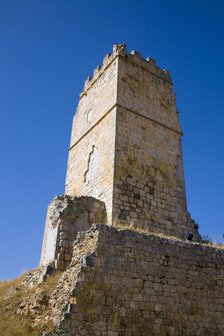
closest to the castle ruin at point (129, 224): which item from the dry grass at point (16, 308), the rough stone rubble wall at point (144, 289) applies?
the rough stone rubble wall at point (144, 289)

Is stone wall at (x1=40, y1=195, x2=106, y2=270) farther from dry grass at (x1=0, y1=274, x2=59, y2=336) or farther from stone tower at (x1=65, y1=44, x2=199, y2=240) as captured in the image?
dry grass at (x1=0, y1=274, x2=59, y2=336)

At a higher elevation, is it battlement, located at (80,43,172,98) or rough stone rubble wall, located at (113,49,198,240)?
battlement, located at (80,43,172,98)

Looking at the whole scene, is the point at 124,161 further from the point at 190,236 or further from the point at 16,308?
the point at 16,308

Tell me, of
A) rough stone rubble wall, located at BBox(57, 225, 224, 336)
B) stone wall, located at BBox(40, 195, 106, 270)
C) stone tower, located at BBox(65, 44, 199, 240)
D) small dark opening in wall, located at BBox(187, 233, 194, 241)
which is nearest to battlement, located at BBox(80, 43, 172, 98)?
stone tower, located at BBox(65, 44, 199, 240)

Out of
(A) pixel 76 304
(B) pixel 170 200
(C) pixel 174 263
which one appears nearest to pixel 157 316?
(C) pixel 174 263

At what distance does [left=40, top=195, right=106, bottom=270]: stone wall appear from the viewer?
949cm

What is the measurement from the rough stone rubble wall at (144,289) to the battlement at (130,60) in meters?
8.21

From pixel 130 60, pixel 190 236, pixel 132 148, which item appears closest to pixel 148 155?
pixel 132 148

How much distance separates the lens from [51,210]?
10750 mm

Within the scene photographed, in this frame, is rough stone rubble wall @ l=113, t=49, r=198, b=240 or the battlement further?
the battlement

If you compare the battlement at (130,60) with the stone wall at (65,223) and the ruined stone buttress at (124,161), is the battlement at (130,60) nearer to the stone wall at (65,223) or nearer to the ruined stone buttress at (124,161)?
the ruined stone buttress at (124,161)

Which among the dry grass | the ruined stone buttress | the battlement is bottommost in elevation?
the dry grass

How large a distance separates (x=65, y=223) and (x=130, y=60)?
7.11m

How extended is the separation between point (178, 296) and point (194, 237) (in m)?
4.90
